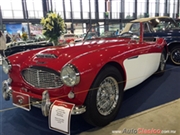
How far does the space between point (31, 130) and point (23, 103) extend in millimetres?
323

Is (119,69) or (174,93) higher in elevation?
(119,69)

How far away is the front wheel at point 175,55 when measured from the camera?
434 cm

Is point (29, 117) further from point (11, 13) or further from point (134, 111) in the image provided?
point (11, 13)

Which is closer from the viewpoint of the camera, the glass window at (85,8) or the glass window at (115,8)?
the glass window at (85,8)

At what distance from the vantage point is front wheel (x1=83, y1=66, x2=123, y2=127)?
1.68 m

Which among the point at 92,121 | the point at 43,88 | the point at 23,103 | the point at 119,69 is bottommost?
the point at 92,121

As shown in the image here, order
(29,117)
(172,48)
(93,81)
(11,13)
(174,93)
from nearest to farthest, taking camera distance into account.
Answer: (93,81)
(29,117)
(174,93)
(172,48)
(11,13)

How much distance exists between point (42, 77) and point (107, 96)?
2.42 feet

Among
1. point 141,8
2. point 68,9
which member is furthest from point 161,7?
point 68,9

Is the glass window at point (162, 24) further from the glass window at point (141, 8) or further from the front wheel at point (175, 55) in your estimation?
the glass window at point (141, 8)

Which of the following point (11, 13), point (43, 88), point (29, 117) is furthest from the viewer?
point (11, 13)

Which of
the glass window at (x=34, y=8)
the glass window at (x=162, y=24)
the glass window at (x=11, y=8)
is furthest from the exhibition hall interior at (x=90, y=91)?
the glass window at (x=34, y=8)

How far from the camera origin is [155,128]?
6.05 ft

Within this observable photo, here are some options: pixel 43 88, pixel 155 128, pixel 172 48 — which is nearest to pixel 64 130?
pixel 43 88
